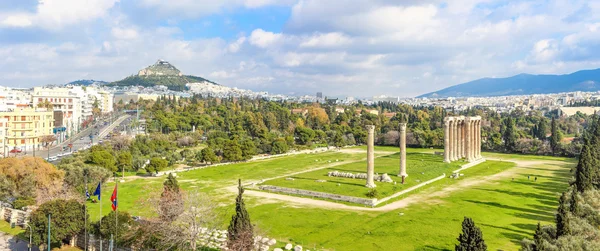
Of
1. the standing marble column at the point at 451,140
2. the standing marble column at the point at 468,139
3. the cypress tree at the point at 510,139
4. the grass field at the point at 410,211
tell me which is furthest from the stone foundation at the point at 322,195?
the cypress tree at the point at 510,139

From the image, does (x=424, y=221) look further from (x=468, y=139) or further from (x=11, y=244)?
(x=468, y=139)

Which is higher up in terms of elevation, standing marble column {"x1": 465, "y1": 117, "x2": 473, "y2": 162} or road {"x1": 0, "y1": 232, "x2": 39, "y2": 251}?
standing marble column {"x1": 465, "y1": 117, "x2": 473, "y2": 162}

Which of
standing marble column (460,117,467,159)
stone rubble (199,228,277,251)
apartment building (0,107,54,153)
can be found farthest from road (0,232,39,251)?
standing marble column (460,117,467,159)

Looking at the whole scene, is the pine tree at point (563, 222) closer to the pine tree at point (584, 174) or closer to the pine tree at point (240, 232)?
the pine tree at point (240, 232)

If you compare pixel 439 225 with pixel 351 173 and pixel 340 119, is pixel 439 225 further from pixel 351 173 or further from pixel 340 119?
pixel 340 119

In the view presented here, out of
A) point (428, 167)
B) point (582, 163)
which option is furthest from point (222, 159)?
point (582, 163)

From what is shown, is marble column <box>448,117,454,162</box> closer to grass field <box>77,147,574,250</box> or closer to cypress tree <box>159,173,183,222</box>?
grass field <box>77,147,574,250</box>

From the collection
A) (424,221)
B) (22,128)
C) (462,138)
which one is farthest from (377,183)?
(22,128)
